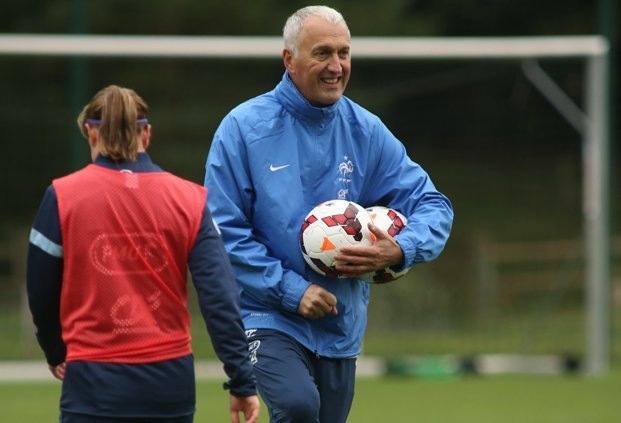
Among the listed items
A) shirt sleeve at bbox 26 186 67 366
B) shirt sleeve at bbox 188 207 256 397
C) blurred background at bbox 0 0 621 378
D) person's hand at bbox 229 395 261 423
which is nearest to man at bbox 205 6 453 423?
person's hand at bbox 229 395 261 423

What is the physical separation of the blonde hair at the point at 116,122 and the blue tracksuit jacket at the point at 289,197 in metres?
1.12

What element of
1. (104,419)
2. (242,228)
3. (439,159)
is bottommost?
(104,419)

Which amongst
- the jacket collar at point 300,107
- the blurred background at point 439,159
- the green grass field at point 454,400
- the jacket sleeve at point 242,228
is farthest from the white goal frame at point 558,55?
the jacket sleeve at point 242,228

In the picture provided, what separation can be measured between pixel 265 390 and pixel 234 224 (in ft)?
2.19

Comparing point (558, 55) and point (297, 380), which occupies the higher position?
point (558, 55)

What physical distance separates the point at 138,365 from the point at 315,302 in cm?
119

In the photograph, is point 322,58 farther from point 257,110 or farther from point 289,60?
point 257,110

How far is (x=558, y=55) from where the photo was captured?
12727 millimetres

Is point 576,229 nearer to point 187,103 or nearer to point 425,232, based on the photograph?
point 187,103

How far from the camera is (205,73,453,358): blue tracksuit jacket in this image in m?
5.39

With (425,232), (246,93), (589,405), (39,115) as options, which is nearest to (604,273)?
(589,405)

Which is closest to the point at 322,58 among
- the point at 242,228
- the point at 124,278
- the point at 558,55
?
the point at 242,228

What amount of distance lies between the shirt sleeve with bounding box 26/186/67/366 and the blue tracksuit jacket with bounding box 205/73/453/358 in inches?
45.8

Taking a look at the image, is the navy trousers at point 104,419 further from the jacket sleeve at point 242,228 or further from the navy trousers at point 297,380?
the jacket sleeve at point 242,228
